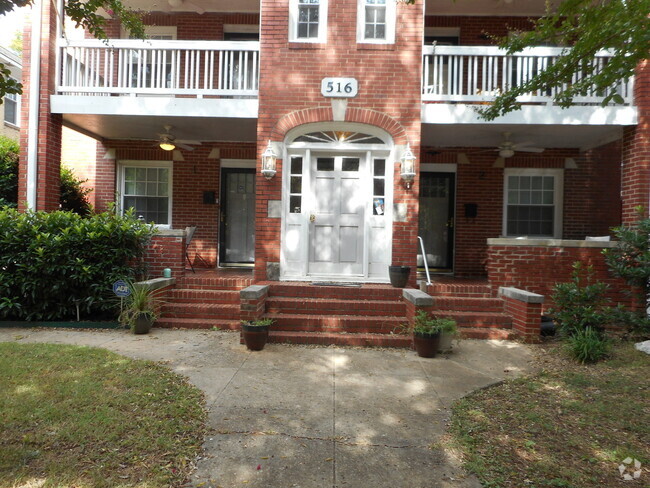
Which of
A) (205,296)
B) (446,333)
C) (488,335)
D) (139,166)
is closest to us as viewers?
(446,333)

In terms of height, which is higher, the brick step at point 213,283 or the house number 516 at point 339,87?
the house number 516 at point 339,87

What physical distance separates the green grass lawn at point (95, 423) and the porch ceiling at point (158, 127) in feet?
15.6

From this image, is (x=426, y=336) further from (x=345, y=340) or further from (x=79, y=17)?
(x=79, y=17)

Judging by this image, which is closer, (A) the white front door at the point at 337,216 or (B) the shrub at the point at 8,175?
(A) the white front door at the point at 337,216

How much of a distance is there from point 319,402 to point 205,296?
142 inches

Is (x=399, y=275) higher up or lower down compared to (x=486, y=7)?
lower down

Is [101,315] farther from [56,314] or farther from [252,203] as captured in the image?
[252,203]

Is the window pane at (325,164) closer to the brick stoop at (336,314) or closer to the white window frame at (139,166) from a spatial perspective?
the brick stoop at (336,314)

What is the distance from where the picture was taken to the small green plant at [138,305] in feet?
19.9

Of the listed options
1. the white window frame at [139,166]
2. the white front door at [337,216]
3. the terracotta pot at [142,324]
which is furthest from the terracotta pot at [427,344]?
the white window frame at [139,166]

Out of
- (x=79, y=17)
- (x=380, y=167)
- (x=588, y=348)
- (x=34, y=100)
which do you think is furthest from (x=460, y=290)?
(x=34, y=100)

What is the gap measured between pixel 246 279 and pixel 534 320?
452cm

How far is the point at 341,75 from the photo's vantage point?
7176mm

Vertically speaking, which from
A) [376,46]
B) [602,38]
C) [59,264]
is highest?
[376,46]
